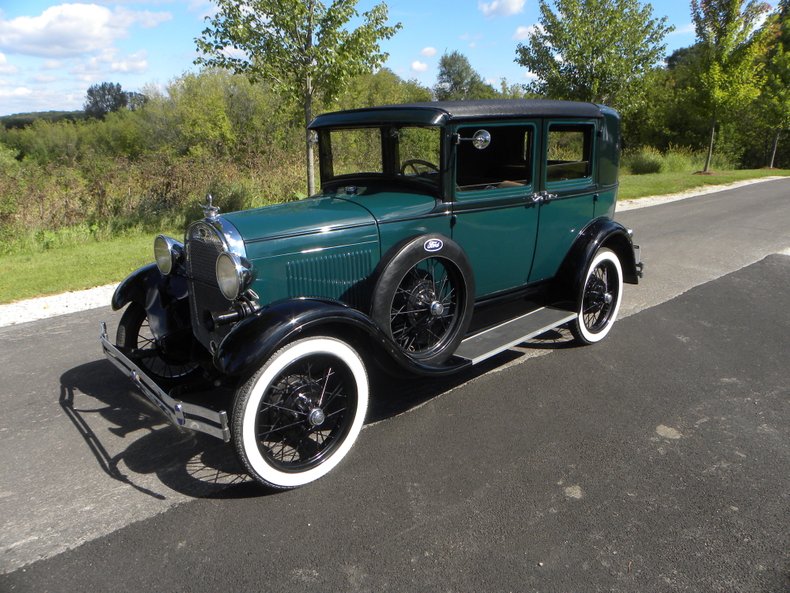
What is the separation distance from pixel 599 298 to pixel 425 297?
6.33 ft

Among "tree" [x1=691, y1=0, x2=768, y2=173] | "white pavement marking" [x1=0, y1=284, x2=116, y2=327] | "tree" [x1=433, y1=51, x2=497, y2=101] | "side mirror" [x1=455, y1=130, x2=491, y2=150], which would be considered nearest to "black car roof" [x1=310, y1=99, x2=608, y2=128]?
"side mirror" [x1=455, y1=130, x2=491, y2=150]

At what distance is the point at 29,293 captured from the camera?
20.8ft

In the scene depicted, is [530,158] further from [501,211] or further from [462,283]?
[462,283]

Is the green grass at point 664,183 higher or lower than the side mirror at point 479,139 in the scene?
lower

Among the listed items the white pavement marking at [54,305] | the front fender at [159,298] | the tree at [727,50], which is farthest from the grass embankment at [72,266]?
the tree at [727,50]

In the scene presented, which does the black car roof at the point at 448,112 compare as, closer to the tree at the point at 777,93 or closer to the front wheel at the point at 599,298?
the front wheel at the point at 599,298

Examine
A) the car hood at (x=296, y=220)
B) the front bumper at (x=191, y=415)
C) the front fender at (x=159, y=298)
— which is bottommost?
the front bumper at (x=191, y=415)

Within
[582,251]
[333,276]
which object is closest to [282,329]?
[333,276]

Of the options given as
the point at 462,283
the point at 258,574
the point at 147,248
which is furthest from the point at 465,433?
the point at 147,248

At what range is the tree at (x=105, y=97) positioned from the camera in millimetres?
80637

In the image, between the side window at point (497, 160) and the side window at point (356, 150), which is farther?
the side window at point (356, 150)

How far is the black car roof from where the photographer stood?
11.8 feet

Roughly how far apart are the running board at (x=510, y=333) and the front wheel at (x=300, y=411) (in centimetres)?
91

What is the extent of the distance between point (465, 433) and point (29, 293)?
18.0 ft
